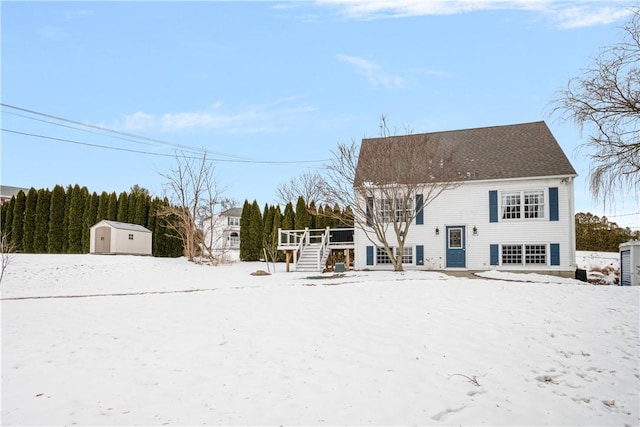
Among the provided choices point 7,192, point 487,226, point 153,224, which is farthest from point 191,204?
point 7,192

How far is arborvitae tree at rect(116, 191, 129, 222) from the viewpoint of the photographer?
28.3 metres

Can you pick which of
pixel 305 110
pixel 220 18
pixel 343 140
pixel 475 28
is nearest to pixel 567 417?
pixel 475 28

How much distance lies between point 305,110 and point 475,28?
1002 centimetres

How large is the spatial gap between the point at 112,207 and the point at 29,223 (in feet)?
15.9

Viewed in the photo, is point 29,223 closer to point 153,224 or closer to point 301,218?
point 153,224

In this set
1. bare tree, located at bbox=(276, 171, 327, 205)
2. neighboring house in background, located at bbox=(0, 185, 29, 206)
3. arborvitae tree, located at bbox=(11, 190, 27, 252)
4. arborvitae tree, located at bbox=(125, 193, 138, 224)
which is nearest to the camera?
arborvitae tree, located at bbox=(11, 190, 27, 252)

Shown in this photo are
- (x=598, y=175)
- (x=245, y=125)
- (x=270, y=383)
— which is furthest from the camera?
(x=245, y=125)

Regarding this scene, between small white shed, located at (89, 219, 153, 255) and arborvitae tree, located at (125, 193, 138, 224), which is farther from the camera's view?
arborvitae tree, located at (125, 193, 138, 224)

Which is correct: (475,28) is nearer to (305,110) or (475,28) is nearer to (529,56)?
(529,56)

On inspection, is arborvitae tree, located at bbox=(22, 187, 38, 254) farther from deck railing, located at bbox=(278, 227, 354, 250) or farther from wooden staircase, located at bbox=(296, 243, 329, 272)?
wooden staircase, located at bbox=(296, 243, 329, 272)

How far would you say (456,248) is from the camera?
2053 centimetres

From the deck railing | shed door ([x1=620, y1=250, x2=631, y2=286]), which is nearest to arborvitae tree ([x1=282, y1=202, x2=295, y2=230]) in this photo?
the deck railing

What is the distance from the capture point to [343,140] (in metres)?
20.2

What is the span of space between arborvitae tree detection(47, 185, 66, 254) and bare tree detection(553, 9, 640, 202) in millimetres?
27786
